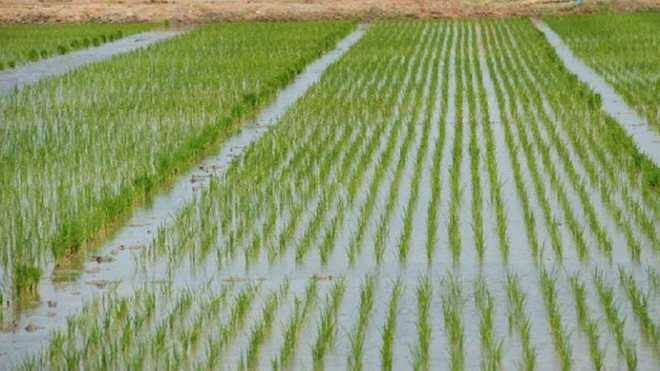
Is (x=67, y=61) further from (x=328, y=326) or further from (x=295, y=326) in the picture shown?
(x=328, y=326)

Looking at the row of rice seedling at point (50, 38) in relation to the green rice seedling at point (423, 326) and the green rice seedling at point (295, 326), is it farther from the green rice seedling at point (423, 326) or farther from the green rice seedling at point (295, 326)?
the green rice seedling at point (423, 326)

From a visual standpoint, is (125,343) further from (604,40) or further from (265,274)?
(604,40)

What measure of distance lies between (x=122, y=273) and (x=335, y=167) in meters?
3.12

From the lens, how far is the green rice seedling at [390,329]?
5.37 metres

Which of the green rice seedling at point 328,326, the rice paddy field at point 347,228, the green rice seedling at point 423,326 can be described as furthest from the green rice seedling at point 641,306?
the green rice seedling at point 328,326

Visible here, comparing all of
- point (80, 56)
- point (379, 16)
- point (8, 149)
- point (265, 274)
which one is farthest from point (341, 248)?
point (379, 16)

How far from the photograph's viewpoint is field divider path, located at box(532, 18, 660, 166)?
10.9 meters

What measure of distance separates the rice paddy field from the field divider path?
7.7 inches

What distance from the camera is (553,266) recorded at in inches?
275

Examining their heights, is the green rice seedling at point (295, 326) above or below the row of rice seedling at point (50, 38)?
above

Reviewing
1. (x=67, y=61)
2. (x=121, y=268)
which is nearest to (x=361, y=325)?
(x=121, y=268)

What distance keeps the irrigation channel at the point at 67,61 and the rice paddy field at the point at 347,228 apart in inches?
71.7

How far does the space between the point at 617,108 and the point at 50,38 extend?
12.7 m

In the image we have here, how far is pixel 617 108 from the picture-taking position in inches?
516
